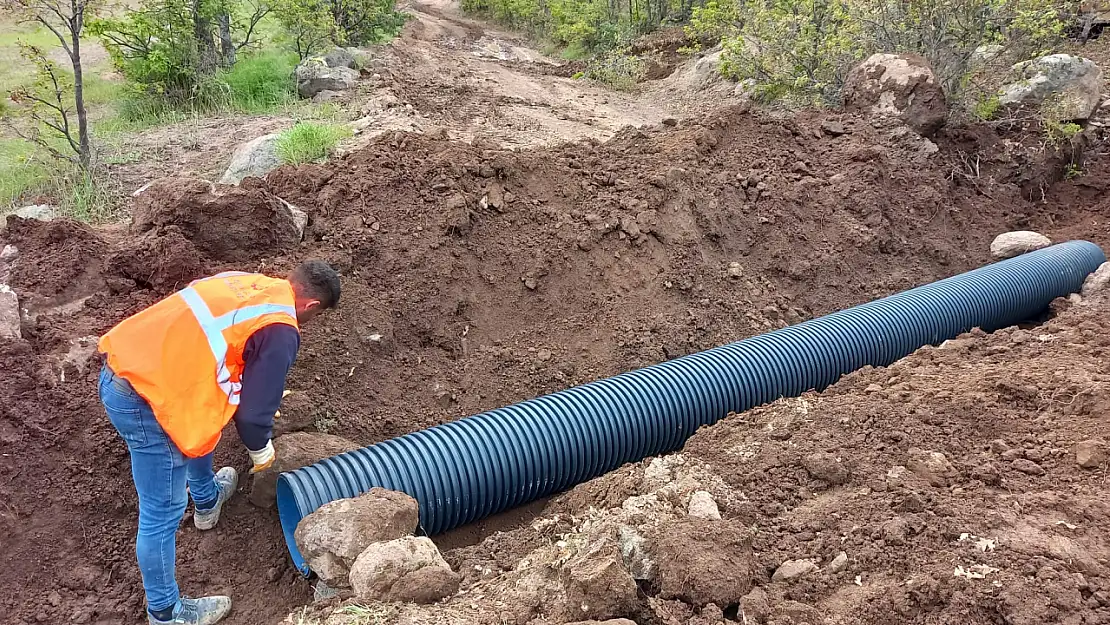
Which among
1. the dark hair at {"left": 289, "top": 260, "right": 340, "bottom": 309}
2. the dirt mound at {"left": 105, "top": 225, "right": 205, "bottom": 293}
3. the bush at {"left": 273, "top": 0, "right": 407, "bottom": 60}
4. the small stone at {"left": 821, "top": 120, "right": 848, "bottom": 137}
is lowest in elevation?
the dirt mound at {"left": 105, "top": 225, "right": 205, "bottom": 293}

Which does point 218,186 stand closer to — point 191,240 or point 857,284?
point 191,240

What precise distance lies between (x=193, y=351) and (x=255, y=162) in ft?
12.6

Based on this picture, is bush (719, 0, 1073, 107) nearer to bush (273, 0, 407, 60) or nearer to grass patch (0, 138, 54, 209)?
bush (273, 0, 407, 60)

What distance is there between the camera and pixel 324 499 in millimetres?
3146

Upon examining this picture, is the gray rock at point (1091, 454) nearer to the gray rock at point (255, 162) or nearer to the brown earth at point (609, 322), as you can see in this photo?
the brown earth at point (609, 322)

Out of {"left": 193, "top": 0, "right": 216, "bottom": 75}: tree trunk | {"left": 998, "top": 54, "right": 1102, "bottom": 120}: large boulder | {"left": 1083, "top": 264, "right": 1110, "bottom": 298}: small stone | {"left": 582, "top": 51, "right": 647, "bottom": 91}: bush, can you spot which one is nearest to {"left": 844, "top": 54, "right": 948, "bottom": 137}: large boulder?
{"left": 998, "top": 54, "right": 1102, "bottom": 120}: large boulder

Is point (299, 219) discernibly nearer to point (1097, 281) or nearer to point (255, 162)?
point (255, 162)

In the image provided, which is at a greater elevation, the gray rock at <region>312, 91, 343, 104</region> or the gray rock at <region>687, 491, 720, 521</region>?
the gray rock at <region>312, 91, 343, 104</region>

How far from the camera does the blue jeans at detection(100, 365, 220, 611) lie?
8.89 feet

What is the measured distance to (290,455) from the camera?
11.4 feet

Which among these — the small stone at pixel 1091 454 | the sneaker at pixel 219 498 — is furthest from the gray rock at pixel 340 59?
the small stone at pixel 1091 454

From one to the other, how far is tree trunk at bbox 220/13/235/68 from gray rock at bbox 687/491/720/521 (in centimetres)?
876

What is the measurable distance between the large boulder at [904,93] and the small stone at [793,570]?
18.7 ft

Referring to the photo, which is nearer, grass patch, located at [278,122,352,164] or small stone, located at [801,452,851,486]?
small stone, located at [801,452,851,486]
